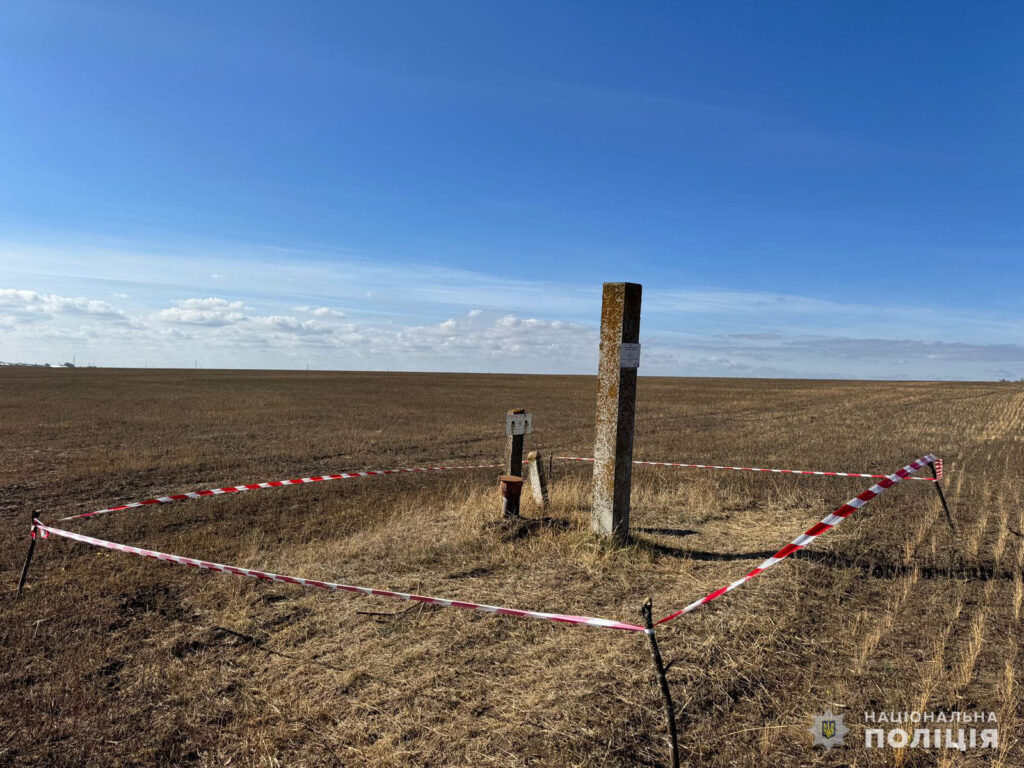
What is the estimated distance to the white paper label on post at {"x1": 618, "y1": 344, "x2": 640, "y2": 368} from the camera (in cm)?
685

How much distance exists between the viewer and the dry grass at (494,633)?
3.55 m

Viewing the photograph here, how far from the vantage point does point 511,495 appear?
25.9ft

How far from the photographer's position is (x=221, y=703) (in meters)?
3.96

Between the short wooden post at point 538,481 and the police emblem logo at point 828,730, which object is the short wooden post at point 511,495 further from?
the police emblem logo at point 828,730

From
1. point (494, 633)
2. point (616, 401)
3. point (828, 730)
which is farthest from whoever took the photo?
point (616, 401)

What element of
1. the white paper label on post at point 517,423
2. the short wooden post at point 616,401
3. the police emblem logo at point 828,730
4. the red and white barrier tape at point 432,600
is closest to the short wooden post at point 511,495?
the white paper label on post at point 517,423

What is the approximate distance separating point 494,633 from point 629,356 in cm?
339

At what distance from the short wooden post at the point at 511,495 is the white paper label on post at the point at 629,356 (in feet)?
6.85

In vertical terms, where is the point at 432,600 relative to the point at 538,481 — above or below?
below

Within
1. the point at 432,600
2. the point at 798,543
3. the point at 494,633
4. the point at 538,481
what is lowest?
the point at 494,633

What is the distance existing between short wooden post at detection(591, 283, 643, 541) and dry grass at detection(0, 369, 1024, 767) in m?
0.44

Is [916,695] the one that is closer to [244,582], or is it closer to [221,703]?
[221,703]

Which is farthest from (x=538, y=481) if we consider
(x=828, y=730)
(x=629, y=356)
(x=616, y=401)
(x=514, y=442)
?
(x=828, y=730)

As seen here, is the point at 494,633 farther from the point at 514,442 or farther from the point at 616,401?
the point at 514,442
